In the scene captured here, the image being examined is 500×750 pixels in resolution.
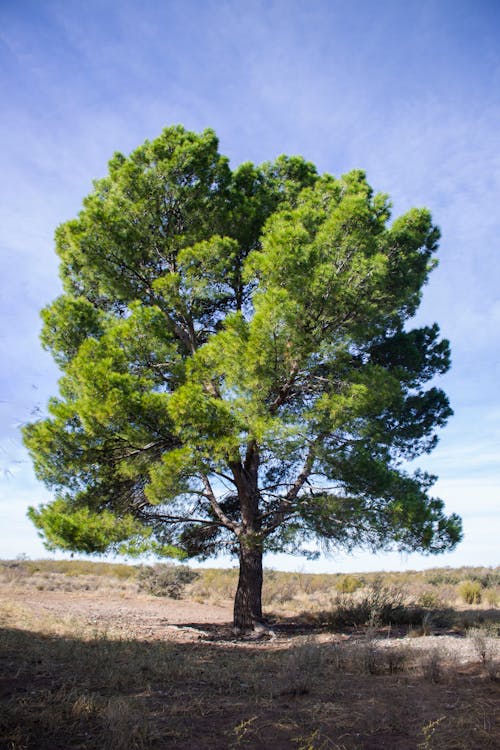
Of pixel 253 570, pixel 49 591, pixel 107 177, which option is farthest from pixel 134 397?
pixel 49 591

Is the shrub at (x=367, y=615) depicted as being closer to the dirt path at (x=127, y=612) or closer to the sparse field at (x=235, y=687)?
the sparse field at (x=235, y=687)

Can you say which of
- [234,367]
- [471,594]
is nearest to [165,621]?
[234,367]

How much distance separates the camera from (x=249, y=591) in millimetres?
11594

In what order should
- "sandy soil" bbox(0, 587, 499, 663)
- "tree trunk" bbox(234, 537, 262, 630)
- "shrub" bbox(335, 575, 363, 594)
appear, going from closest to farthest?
1. "sandy soil" bbox(0, 587, 499, 663)
2. "tree trunk" bbox(234, 537, 262, 630)
3. "shrub" bbox(335, 575, 363, 594)

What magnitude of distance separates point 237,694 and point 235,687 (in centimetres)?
28

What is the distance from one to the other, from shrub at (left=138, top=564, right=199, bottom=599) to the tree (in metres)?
9.42

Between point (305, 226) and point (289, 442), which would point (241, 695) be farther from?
point (305, 226)

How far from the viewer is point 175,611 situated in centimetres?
1622

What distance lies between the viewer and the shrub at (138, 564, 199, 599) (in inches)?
837

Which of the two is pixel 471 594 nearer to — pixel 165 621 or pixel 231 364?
pixel 165 621

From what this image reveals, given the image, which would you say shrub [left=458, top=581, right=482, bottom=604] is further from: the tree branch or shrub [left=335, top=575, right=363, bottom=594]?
the tree branch

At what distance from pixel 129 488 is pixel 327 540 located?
15.5ft

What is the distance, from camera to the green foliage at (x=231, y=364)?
33.5 ft

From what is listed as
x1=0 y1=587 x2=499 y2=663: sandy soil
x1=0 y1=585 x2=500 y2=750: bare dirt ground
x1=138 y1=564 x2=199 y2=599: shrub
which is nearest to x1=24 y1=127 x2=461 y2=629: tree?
x1=0 y1=587 x2=499 y2=663: sandy soil
